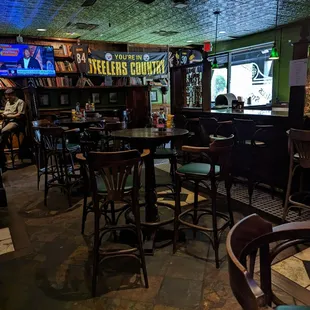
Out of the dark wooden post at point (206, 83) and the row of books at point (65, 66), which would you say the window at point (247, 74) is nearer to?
the dark wooden post at point (206, 83)

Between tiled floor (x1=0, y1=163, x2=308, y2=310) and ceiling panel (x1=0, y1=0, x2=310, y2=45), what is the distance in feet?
11.4

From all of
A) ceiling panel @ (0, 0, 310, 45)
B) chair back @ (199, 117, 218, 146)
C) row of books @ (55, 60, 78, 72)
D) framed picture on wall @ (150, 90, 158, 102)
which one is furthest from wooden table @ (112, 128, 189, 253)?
framed picture on wall @ (150, 90, 158, 102)

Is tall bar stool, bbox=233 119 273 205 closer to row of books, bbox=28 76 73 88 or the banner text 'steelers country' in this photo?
the banner text 'steelers country'

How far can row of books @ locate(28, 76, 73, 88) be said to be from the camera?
20.0 ft

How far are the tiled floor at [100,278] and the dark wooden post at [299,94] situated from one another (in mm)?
1229

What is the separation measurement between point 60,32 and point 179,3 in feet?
9.72

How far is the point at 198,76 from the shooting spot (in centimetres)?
449

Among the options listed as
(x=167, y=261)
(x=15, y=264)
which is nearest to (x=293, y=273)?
(x=167, y=261)

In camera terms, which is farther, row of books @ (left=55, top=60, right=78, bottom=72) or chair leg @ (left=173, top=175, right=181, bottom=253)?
row of books @ (left=55, top=60, right=78, bottom=72)

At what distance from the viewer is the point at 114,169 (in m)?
1.84

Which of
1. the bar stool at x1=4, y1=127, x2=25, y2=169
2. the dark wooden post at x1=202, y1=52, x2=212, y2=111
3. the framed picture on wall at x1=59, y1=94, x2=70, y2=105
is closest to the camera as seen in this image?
the dark wooden post at x1=202, y1=52, x2=212, y2=111

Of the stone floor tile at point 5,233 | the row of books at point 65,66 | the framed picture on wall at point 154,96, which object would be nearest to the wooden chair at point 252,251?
the stone floor tile at point 5,233

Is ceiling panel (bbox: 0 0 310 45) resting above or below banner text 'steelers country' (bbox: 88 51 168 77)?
above

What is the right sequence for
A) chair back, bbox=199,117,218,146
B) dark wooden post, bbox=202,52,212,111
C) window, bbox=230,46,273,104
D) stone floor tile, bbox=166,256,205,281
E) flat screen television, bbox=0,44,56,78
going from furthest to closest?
window, bbox=230,46,273,104
flat screen television, bbox=0,44,56,78
dark wooden post, bbox=202,52,212,111
chair back, bbox=199,117,218,146
stone floor tile, bbox=166,256,205,281
